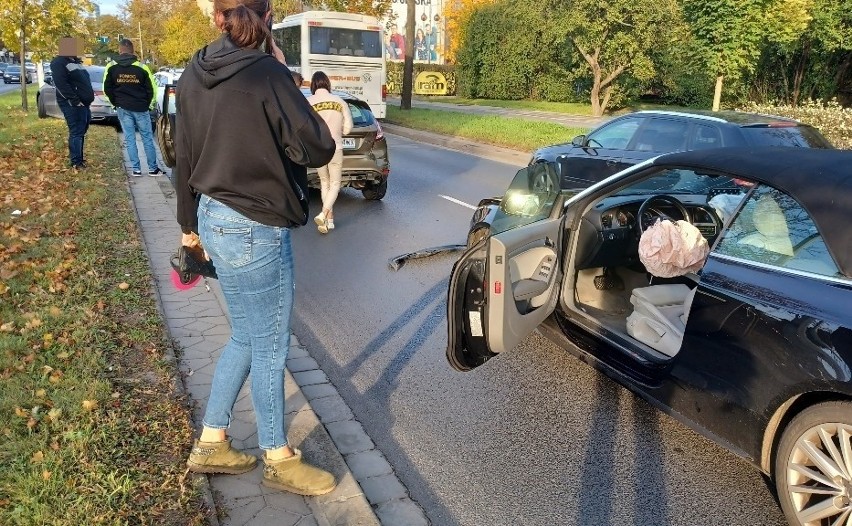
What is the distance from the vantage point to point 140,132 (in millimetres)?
11211

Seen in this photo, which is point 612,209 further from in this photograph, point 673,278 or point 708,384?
point 708,384

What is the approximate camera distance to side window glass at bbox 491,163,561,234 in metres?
5.04

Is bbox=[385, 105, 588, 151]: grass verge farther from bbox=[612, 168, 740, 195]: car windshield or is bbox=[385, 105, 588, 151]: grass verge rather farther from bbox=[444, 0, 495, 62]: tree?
bbox=[444, 0, 495, 62]: tree

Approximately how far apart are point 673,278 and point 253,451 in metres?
2.77

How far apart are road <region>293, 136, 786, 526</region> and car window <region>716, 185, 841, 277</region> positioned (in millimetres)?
1123

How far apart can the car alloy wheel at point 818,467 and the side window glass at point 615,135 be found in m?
5.66

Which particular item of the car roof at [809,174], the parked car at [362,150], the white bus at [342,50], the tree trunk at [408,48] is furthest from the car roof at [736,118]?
the tree trunk at [408,48]

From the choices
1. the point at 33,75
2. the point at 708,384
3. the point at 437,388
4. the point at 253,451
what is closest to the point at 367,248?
the point at 437,388

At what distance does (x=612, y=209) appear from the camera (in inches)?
185

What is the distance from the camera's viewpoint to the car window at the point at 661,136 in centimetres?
757

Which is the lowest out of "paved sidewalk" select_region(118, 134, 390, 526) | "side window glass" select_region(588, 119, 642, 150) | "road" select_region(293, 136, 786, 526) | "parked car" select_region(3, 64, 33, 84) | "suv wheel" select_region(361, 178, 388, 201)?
"road" select_region(293, 136, 786, 526)

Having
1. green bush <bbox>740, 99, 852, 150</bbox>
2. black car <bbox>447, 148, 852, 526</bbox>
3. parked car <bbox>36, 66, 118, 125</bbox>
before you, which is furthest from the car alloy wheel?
parked car <bbox>36, 66, 118, 125</bbox>

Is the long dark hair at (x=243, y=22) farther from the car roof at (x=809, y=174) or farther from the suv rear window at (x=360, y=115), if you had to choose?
the suv rear window at (x=360, y=115)

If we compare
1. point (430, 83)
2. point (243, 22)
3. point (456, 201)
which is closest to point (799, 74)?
point (430, 83)
